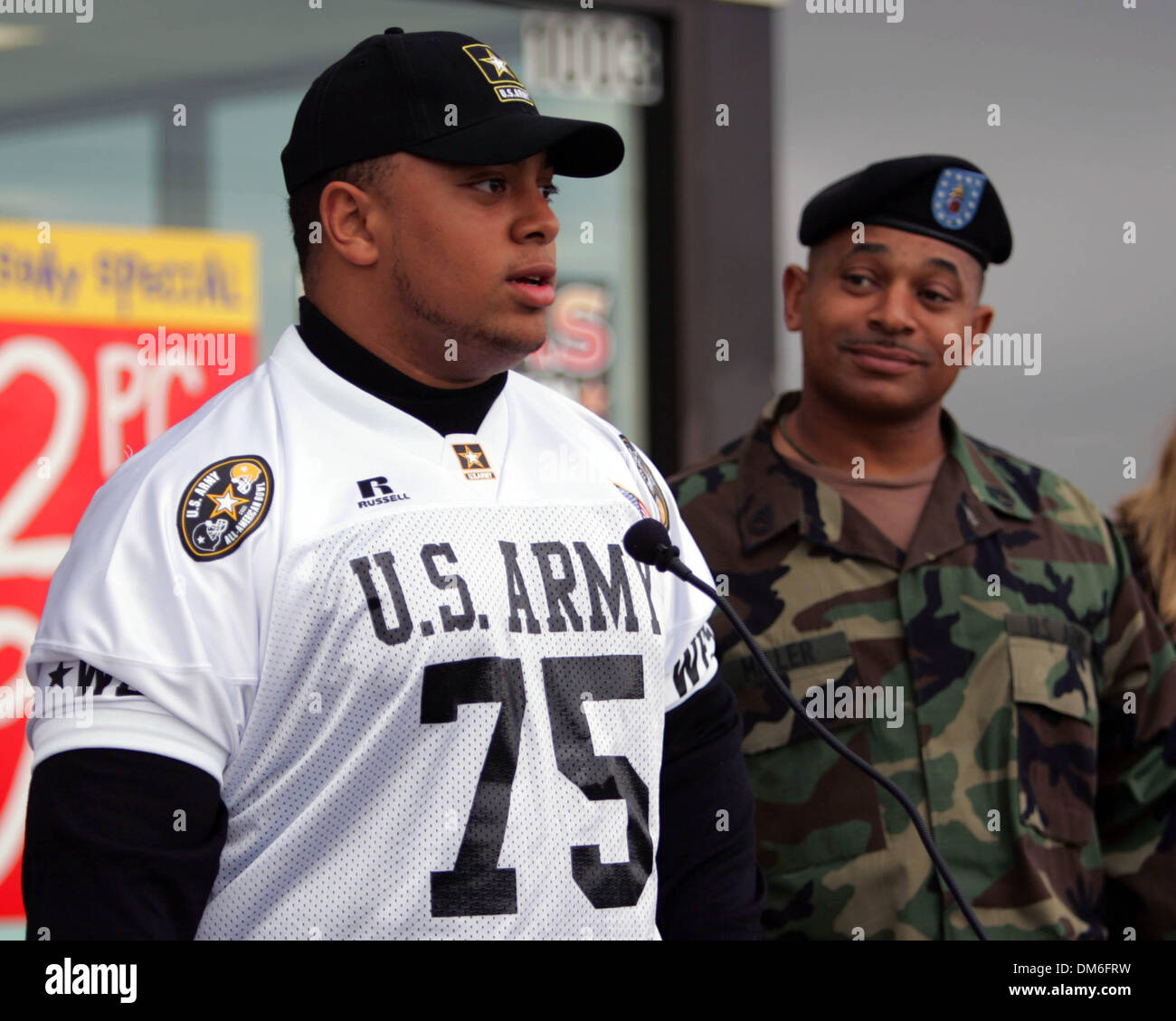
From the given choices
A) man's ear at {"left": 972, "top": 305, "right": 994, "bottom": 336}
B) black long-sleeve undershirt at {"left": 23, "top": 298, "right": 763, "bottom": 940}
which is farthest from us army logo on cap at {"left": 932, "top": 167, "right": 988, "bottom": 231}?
black long-sleeve undershirt at {"left": 23, "top": 298, "right": 763, "bottom": 940}

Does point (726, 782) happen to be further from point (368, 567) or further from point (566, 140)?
point (566, 140)

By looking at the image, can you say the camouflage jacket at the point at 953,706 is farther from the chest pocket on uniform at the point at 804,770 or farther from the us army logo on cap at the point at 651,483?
the us army logo on cap at the point at 651,483

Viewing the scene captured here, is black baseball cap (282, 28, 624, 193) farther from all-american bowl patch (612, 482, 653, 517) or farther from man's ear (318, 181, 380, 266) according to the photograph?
all-american bowl patch (612, 482, 653, 517)

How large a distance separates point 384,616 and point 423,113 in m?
0.62

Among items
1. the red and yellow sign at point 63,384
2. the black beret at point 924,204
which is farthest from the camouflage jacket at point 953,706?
the red and yellow sign at point 63,384

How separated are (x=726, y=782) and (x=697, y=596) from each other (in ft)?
0.87

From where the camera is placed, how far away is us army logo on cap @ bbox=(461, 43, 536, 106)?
6.35ft

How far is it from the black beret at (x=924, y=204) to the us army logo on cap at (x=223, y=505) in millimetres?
1412

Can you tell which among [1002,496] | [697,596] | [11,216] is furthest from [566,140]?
[11,216]

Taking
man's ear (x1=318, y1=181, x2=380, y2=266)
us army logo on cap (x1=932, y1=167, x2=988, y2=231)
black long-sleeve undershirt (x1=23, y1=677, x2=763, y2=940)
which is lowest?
black long-sleeve undershirt (x1=23, y1=677, x2=763, y2=940)

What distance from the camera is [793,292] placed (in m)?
2.90

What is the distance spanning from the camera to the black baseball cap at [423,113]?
1859 mm

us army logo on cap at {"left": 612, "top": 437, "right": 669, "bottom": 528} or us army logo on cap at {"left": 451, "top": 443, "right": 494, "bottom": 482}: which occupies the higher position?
us army logo on cap at {"left": 451, "top": 443, "right": 494, "bottom": 482}

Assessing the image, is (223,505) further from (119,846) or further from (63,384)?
(63,384)
